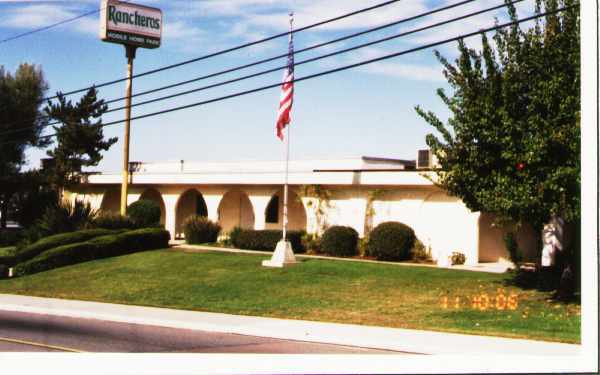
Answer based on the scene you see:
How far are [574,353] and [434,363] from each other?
3.01 m

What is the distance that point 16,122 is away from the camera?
42812mm

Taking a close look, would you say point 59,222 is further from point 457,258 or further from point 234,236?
point 457,258

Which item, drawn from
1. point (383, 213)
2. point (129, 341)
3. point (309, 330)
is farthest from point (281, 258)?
point (129, 341)

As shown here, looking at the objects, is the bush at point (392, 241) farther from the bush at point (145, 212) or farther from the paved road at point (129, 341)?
the bush at point (145, 212)

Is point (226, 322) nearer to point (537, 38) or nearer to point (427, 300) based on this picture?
point (427, 300)

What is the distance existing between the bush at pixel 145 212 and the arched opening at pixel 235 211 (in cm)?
318

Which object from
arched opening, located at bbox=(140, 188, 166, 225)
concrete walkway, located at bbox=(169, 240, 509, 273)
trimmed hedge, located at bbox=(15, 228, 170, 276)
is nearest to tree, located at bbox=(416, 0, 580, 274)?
concrete walkway, located at bbox=(169, 240, 509, 273)

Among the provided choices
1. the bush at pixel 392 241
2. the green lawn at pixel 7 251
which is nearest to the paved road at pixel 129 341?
the bush at pixel 392 241

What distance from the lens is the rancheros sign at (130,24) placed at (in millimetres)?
36812

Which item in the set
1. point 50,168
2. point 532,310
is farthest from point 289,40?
point 50,168

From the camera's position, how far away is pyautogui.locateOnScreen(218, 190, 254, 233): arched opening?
36.2 meters

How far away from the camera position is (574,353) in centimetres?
1252

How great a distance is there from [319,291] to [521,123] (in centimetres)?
713
